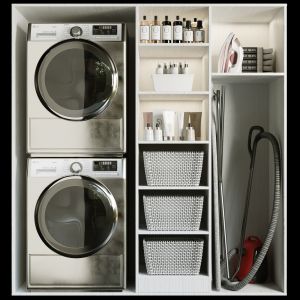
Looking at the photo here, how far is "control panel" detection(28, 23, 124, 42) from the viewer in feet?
11.6

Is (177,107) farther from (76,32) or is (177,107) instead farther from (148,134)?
(76,32)

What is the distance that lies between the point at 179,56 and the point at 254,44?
0.60m

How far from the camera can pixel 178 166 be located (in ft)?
11.6

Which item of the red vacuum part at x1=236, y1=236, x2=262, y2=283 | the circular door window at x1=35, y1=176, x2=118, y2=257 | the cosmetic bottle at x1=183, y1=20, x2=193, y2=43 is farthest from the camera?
the red vacuum part at x1=236, y1=236, x2=262, y2=283

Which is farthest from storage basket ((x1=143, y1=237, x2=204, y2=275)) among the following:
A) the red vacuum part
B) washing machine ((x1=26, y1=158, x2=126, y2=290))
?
the red vacuum part

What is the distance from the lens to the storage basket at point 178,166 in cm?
353

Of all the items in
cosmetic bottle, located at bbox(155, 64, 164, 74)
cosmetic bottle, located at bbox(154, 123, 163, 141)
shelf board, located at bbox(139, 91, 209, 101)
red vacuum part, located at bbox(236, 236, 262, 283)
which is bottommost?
red vacuum part, located at bbox(236, 236, 262, 283)

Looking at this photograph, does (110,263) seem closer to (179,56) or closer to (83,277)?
(83,277)

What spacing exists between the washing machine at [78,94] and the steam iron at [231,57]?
0.70m

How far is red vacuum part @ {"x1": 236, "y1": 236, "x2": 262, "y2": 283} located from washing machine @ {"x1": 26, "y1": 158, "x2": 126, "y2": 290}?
901mm

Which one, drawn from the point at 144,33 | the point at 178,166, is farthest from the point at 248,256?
the point at 144,33

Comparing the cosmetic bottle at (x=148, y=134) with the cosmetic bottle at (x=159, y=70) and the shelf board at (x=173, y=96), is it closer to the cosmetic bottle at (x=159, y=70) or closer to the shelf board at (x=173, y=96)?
the shelf board at (x=173, y=96)

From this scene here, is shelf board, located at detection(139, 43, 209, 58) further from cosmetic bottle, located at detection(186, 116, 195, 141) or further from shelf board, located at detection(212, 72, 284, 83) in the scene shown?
cosmetic bottle, located at detection(186, 116, 195, 141)

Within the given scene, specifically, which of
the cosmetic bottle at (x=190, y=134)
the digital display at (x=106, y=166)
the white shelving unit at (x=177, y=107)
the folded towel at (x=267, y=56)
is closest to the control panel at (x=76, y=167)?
the digital display at (x=106, y=166)
